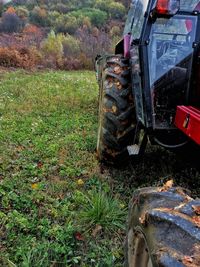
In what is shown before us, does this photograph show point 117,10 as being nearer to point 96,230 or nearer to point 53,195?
point 53,195

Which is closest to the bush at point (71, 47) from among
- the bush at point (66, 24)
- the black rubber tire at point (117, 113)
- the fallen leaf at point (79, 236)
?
the bush at point (66, 24)

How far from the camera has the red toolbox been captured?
2906mm

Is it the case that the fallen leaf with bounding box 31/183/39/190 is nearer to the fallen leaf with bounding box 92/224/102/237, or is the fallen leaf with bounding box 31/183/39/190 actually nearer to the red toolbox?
the fallen leaf with bounding box 92/224/102/237

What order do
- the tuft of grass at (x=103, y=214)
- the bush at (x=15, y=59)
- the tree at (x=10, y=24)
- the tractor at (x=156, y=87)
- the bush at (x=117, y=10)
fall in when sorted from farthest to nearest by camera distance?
the bush at (x=117, y=10) < the tree at (x=10, y=24) < the bush at (x=15, y=59) < the tractor at (x=156, y=87) < the tuft of grass at (x=103, y=214)

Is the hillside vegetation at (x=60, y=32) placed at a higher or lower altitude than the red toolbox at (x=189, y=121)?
lower

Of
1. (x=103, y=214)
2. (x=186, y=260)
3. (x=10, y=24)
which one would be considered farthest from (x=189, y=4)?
(x=10, y=24)

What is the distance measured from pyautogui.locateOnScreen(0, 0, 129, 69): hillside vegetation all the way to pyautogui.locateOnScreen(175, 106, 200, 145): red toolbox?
427 inches

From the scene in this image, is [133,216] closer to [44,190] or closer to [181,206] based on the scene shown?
[181,206]

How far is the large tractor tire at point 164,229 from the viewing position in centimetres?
139

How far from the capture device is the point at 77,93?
28.4 ft

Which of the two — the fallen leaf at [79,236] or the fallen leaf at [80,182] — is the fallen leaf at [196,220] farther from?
the fallen leaf at [80,182]

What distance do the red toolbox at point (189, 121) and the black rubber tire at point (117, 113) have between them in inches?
25.9

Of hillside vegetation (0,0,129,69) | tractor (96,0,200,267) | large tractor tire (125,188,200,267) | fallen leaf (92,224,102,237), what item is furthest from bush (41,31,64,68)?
large tractor tire (125,188,200,267)

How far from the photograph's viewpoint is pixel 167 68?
3584 mm
